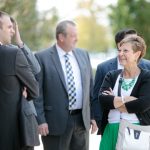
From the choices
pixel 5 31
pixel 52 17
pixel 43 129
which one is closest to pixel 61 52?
pixel 43 129

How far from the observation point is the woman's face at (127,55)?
6160 mm

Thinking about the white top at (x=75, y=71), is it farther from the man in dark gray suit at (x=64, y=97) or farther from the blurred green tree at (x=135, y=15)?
the blurred green tree at (x=135, y=15)

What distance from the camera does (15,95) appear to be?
605cm

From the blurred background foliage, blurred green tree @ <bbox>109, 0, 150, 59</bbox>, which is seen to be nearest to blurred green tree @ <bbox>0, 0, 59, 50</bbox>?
the blurred background foliage

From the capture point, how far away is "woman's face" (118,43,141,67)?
20.2 ft

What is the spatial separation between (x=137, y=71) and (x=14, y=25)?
1.50 meters

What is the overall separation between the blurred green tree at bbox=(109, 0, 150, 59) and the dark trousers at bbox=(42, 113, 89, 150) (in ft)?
53.0

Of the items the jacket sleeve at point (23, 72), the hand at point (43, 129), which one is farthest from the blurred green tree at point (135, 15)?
the jacket sleeve at point (23, 72)

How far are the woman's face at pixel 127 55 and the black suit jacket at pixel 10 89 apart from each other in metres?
0.96

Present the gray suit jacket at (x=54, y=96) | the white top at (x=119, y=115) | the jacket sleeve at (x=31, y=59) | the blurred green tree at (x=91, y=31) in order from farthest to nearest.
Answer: the blurred green tree at (x=91, y=31)
the gray suit jacket at (x=54, y=96)
the jacket sleeve at (x=31, y=59)
the white top at (x=119, y=115)

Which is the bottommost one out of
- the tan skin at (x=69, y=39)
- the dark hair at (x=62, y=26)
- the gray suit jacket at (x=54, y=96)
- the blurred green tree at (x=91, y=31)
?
the blurred green tree at (x=91, y=31)

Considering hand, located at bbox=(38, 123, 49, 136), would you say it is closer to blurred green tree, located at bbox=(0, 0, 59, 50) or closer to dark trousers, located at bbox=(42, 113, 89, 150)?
dark trousers, located at bbox=(42, 113, 89, 150)

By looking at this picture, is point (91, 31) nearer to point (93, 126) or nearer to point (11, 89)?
point (93, 126)

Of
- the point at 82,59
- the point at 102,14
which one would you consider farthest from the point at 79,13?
the point at 82,59
